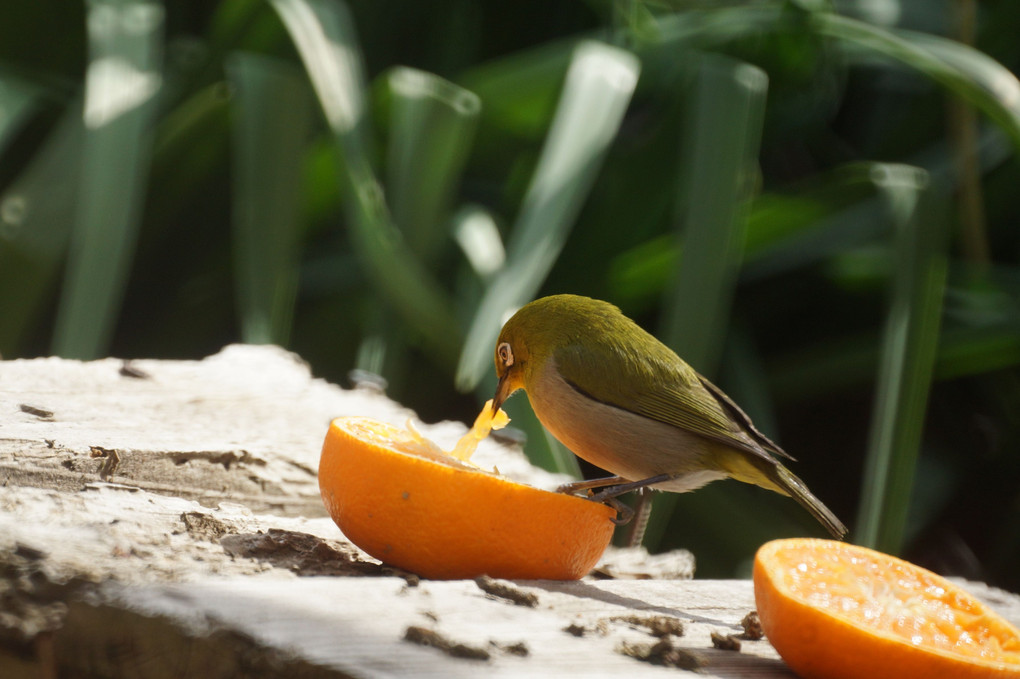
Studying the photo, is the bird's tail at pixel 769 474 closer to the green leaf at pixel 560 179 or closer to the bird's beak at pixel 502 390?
the bird's beak at pixel 502 390

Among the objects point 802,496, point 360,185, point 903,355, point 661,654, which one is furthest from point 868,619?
point 360,185

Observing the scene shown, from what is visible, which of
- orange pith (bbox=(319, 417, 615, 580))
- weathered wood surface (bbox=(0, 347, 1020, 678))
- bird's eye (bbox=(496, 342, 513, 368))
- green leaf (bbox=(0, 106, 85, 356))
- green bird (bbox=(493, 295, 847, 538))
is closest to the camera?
weathered wood surface (bbox=(0, 347, 1020, 678))

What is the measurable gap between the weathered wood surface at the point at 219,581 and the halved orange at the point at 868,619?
9cm

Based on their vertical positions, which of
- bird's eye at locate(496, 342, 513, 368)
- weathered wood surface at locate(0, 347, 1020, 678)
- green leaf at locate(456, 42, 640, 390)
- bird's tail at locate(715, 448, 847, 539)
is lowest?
weathered wood surface at locate(0, 347, 1020, 678)

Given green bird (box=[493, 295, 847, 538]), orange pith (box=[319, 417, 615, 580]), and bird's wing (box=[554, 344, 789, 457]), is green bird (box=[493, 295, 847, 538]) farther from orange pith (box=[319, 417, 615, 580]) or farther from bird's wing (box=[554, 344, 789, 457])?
orange pith (box=[319, 417, 615, 580])

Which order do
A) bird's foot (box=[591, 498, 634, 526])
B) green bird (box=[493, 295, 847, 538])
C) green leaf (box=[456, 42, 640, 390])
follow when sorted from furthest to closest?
1. green leaf (box=[456, 42, 640, 390])
2. green bird (box=[493, 295, 847, 538])
3. bird's foot (box=[591, 498, 634, 526])

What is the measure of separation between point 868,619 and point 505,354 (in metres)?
0.94

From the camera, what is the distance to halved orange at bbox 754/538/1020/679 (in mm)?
1269

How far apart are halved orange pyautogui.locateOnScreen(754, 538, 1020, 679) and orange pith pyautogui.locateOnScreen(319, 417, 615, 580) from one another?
1.06 feet

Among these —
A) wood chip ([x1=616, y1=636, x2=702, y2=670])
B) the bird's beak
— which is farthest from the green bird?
wood chip ([x1=616, y1=636, x2=702, y2=670])

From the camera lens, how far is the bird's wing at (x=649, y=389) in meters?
1.85

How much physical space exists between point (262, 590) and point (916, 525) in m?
2.91

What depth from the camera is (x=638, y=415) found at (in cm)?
186

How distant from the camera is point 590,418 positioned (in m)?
1.87
